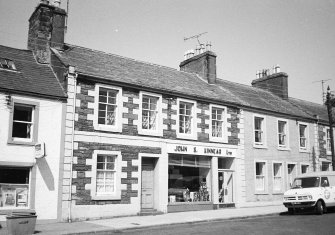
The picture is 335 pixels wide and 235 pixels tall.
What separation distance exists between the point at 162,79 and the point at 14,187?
10.1 metres

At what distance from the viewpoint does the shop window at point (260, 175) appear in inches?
935

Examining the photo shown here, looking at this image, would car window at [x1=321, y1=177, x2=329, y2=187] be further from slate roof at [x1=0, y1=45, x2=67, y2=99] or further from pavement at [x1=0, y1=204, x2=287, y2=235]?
slate roof at [x1=0, y1=45, x2=67, y2=99]

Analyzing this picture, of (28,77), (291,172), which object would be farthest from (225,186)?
(28,77)

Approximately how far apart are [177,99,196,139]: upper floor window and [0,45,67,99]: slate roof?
683cm

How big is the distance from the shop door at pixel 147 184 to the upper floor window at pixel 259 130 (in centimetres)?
834

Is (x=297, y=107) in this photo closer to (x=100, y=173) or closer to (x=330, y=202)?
(x=330, y=202)

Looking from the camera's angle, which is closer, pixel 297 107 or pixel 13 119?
pixel 13 119

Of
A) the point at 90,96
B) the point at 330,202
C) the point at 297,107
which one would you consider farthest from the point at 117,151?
the point at 297,107

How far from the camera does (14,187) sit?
49.1 ft

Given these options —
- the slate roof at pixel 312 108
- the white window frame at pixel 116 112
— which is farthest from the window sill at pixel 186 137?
the slate roof at pixel 312 108

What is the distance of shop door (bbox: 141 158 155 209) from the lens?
18784mm

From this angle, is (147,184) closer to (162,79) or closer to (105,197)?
(105,197)

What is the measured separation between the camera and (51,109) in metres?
16.2

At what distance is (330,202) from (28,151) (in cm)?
1436
